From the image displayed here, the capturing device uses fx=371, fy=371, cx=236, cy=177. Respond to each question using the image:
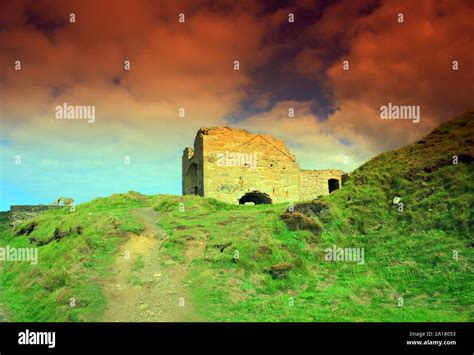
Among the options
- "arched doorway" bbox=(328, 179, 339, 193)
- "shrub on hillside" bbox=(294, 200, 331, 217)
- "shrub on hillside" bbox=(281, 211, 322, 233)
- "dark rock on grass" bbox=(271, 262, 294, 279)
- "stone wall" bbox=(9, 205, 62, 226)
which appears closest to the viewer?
"dark rock on grass" bbox=(271, 262, 294, 279)

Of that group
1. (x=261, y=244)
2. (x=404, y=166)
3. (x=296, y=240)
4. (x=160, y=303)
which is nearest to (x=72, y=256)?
(x=160, y=303)

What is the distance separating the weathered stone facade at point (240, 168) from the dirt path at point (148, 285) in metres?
12.7

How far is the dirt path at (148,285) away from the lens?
38.2 feet

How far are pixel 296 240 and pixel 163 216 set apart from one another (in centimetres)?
970

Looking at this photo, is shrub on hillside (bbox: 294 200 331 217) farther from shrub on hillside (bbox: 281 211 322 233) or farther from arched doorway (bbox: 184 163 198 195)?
arched doorway (bbox: 184 163 198 195)

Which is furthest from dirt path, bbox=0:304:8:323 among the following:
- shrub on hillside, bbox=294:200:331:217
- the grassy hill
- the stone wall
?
the stone wall

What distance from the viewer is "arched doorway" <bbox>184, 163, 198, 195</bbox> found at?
34.3 meters

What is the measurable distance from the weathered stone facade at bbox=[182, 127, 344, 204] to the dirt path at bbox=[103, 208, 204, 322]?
499 inches

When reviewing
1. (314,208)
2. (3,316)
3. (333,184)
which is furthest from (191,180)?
(3,316)

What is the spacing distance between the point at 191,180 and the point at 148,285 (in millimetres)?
22044

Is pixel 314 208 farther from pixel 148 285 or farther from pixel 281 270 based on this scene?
pixel 148 285

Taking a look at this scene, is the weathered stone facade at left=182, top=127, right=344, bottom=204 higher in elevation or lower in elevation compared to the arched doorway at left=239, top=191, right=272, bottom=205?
higher

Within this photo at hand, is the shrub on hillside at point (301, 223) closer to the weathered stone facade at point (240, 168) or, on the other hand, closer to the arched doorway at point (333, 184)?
the weathered stone facade at point (240, 168)
